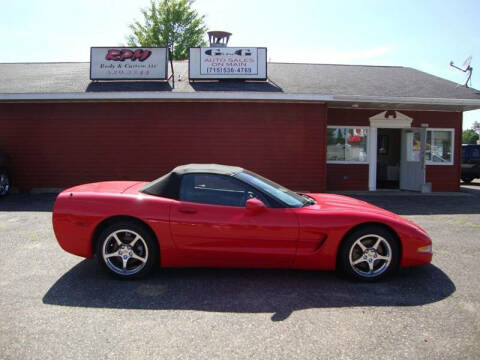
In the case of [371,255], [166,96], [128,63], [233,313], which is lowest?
[233,313]

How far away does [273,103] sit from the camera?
430 inches

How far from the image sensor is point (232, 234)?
388cm

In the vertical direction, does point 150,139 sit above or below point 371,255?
above

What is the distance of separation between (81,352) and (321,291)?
226 cm

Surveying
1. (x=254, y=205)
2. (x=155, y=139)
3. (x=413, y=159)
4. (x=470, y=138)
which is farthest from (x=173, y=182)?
(x=470, y=138)

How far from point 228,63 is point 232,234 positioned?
8872mm

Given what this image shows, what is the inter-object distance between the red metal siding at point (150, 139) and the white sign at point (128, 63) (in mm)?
1299

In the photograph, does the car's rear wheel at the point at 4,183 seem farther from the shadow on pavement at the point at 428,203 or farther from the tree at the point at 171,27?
the tree at the point at 171,27

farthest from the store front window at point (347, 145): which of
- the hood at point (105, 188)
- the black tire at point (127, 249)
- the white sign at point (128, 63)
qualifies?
the black tire at point (127, 249)

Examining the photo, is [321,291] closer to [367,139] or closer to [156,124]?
[156,124]

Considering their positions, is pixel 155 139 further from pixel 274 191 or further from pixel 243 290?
pixel 243 290

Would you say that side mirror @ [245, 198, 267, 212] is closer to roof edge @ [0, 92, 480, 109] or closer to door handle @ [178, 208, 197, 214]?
door handle @ [178, 208, 197, 214]

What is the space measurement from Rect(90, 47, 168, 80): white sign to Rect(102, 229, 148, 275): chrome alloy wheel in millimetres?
8623

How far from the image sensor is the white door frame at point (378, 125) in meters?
12.1
